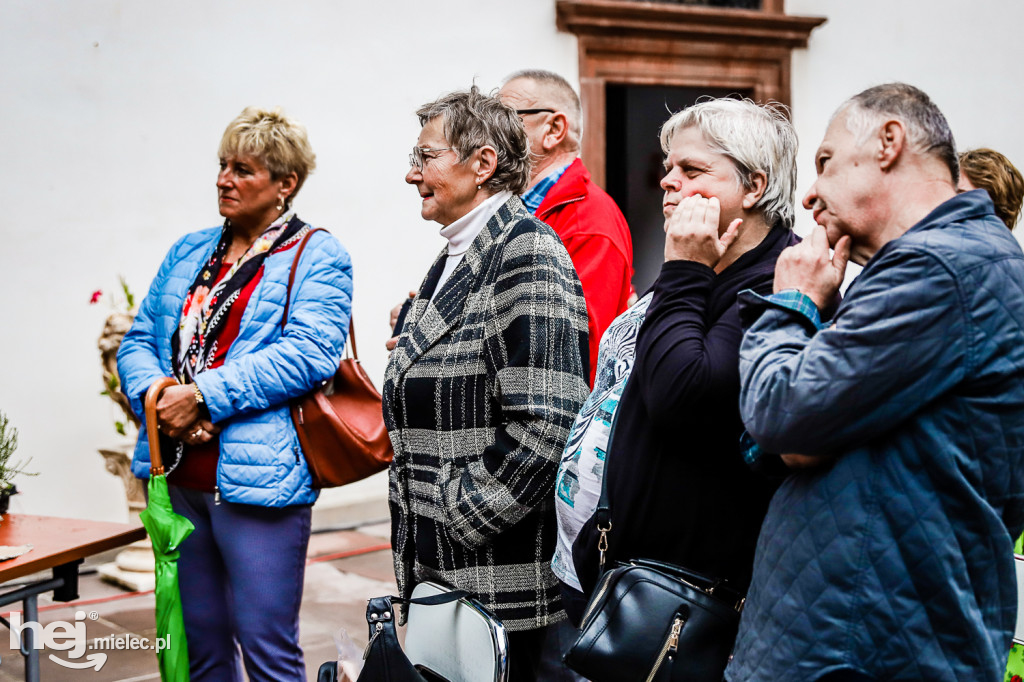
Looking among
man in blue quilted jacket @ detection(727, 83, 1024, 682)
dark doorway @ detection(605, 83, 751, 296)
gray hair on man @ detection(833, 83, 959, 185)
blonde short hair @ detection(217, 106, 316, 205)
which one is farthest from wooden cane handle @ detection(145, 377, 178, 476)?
dark doorway @ detection(605, 83, 751, 296)

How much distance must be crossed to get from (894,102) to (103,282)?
4.57m

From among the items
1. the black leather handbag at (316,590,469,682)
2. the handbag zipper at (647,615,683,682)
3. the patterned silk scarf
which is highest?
the patterned silk scarf

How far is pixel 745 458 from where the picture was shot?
159cm

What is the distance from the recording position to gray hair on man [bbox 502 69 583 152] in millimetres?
3234

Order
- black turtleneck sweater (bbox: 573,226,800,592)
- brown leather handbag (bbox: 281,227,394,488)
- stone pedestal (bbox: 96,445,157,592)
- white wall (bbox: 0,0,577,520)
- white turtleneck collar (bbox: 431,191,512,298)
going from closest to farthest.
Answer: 1. black turtleneck sweater (bbox: 573,226,800,592)
2. white turtleneck collar (bbox: 431,191,512,298)
3. brown leather handbag (bbox: 281,227,394,488)
4. stone pedestal (bbox: 96,445,157,592)
5. white wall (bbox: 0,0,577,520)

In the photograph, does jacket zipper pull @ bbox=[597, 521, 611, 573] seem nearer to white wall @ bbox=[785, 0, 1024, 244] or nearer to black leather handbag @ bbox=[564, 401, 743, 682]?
black leather handbag @ bbox=[564, 401, 743, 682]

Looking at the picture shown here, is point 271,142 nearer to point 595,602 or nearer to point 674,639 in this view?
point 595,602

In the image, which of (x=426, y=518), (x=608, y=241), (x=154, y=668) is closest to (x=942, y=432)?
(x=426, y=518)

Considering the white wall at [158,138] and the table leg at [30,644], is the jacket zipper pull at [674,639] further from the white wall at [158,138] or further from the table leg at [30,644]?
the white wall at [158,138]

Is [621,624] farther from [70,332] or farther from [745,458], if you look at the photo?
[70,332]

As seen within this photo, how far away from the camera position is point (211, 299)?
9.27ft

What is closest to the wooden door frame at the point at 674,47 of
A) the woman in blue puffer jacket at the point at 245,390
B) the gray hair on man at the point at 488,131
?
the woman in blue puffer jacket at the point at 245,390

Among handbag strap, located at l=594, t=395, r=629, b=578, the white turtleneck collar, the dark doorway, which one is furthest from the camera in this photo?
the dark doorway

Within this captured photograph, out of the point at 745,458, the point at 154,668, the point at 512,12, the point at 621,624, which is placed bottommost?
the point at 154,668
